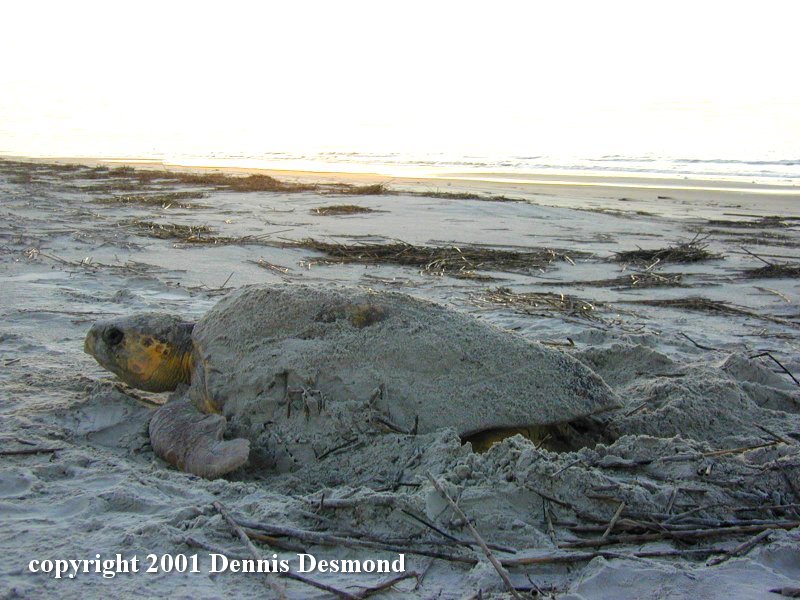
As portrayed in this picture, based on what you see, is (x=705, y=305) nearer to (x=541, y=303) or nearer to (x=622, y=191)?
(x=541, y=303)

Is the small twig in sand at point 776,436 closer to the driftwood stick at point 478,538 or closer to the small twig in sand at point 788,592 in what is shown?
the small twig in sand at point 788,592

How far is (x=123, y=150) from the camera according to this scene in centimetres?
3078

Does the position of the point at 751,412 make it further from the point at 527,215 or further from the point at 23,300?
the point at 527,215

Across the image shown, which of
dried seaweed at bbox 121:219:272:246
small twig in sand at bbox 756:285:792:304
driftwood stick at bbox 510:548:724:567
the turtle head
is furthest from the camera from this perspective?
dried seaweed at bbox 121:219:272:246

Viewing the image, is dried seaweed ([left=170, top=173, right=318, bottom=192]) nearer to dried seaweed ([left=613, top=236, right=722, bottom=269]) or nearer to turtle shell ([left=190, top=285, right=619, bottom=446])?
dried seaweed ([left=613, top=236, right=722, bottom=269])

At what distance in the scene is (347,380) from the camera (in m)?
2.67

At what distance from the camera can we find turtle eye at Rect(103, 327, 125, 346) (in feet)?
10.7

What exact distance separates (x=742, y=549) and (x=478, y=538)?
2.47ft

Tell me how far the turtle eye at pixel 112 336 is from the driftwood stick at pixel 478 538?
1.79 metres

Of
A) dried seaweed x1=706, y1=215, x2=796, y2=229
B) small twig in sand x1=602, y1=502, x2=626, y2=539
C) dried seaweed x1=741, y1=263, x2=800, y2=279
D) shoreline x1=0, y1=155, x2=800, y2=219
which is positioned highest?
shoreline x1=0, y1=155, x2=800, y2=219

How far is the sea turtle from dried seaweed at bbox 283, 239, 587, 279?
3072mm

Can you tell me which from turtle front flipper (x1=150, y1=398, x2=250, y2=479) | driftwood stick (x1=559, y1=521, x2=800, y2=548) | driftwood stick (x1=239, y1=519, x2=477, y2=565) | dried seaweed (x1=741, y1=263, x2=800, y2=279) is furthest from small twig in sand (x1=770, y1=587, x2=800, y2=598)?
dried seaweed (x1=741, y1=263, x2=800, y2=279)

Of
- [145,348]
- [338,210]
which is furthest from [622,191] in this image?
[145,348]

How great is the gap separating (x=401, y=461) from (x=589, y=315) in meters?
2.62
